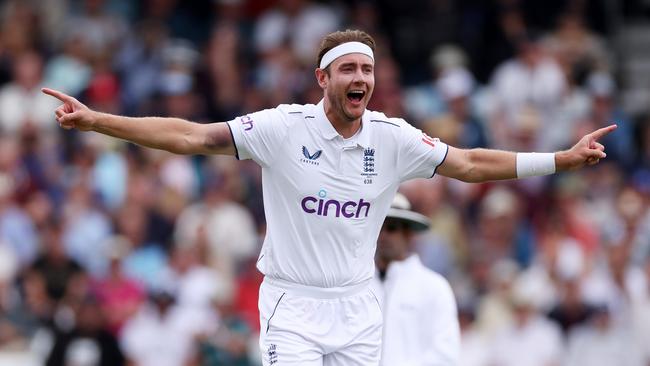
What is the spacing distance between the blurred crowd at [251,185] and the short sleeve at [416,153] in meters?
6.31

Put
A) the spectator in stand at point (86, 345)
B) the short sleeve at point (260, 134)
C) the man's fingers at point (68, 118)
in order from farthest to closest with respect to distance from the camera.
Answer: the spectator in stand at point (86, 345) < the short sleeve at point (260, 134) < the man's fingers at point (68, 118)

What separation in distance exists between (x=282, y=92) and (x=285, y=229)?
1010 cm

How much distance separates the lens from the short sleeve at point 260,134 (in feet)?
29.7

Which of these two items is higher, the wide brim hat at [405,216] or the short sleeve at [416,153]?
the short sleeve at [416,153]

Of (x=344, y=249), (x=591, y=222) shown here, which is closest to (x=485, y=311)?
(x=591, y=222)

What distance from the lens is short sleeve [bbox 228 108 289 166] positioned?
9.06 meters

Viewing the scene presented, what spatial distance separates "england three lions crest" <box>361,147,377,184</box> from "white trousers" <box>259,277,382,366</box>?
65cm

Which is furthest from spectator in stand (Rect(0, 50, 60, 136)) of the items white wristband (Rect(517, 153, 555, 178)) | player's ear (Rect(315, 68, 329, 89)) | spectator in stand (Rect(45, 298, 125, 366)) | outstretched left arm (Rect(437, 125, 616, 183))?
white wristband (Rect(517, 153, 555, 178))

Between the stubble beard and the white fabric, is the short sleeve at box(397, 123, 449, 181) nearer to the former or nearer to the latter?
the stubble beard

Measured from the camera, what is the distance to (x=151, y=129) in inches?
348

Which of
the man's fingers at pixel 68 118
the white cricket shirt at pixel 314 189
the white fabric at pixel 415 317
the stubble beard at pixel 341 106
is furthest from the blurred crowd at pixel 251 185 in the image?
the man's fingers at pixel 68 118

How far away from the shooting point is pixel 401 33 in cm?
2155

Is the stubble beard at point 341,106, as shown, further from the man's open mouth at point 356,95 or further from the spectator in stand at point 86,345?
the spectator in stand at point 86,345

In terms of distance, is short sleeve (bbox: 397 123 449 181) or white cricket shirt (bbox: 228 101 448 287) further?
short sleeve (bbox: 397 123 449 181)
